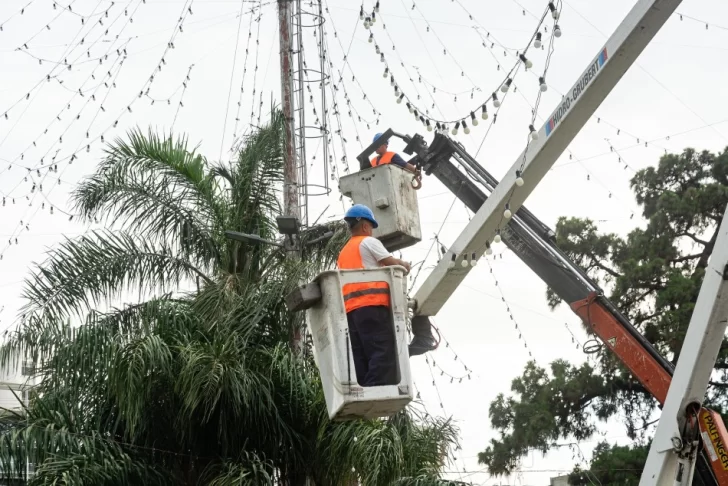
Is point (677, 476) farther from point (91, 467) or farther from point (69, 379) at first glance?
point (69, 379)

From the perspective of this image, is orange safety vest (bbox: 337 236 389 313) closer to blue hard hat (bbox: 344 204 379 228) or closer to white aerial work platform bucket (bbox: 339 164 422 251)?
blue hard hat (bbox: 344 204 379 228)

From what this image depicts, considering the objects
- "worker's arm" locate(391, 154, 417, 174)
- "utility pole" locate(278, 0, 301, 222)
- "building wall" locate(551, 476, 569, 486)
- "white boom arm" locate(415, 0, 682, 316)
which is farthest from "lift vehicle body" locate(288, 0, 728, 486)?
"building wall" locate(551, 476, 569, 486)

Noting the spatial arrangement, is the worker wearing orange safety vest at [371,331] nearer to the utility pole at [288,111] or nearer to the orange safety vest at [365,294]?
the orange safety vest at [365,294]

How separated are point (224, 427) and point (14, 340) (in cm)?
228

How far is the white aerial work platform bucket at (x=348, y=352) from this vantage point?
8.00m

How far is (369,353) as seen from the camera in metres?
8.33

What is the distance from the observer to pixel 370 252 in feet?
28.2

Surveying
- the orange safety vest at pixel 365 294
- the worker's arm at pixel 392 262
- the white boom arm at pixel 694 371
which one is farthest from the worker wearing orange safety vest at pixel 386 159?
the white boom arm at pixel 694 371

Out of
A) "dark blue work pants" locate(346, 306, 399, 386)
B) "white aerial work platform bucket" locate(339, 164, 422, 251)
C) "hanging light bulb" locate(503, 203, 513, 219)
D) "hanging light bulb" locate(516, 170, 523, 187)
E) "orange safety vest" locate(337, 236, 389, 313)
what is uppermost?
"white aerial work platform bucket" locate(339, 164, 422, 251)

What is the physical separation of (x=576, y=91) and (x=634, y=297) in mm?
11526

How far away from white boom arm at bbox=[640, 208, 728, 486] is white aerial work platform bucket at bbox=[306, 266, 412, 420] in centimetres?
186

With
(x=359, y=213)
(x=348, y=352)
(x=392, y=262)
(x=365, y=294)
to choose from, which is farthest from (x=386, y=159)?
(x=348, y=352)

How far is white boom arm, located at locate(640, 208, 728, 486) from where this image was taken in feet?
22.2

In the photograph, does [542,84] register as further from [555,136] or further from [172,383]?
[172,383]
